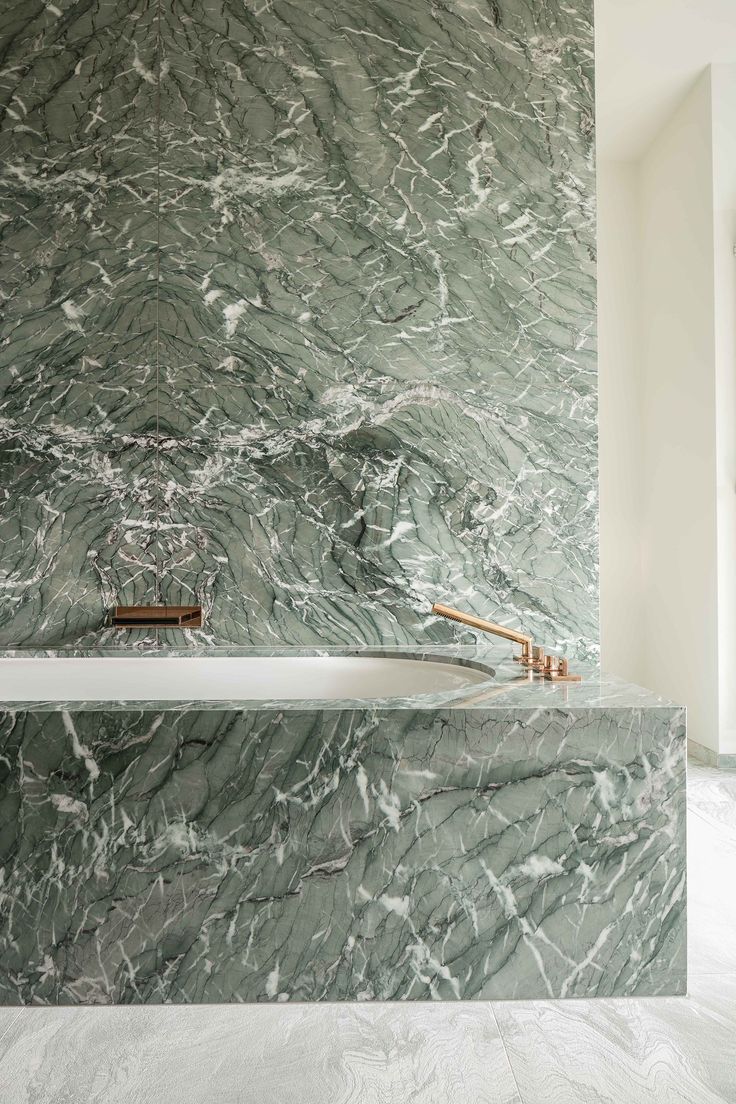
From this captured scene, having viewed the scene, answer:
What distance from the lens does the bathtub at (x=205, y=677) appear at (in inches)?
102

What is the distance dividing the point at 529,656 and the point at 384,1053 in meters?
1.07

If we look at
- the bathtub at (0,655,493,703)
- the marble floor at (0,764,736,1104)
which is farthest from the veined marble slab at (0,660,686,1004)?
the bathtub at (0,655,493,703)

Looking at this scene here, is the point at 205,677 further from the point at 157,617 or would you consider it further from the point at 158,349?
the point at 158,349

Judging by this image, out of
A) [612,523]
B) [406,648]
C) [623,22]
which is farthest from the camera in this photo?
[612,523]

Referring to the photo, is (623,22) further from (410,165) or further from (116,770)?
(116,770)

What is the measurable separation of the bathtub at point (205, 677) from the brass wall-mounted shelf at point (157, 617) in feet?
0.41

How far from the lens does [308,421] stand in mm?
2797

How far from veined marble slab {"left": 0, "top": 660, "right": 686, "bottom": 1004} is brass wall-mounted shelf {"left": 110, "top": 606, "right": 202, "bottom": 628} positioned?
3.33ft

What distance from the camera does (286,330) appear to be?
2791 mm

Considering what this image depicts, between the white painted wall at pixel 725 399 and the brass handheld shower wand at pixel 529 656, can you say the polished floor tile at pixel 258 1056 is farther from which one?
the white painted wall at pixel 725 399

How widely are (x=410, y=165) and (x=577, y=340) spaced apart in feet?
2.52

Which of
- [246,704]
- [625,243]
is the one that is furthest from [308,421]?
[625,243]

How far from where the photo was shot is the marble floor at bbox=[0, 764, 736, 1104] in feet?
4.50

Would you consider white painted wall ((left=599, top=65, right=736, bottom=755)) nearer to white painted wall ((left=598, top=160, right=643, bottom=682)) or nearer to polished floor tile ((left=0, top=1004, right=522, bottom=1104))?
white painted wall ((left=598, top=160, right=643, bottom=682))
